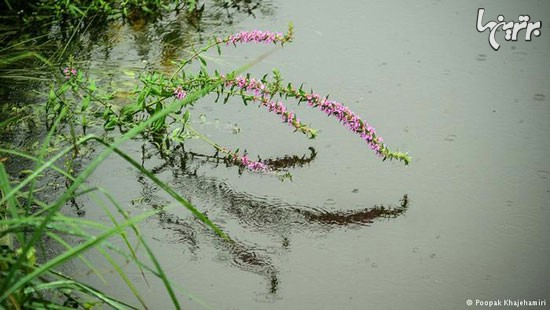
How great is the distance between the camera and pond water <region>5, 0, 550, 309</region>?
7.56 feet

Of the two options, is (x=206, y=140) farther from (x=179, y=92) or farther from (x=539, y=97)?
(x=539, y=97)

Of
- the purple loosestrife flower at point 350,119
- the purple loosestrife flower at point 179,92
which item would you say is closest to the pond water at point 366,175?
the purple loosestrife flower at point 350,119

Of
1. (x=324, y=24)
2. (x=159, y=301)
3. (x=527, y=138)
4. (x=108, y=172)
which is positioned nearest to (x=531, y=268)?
(x=527, y=138)

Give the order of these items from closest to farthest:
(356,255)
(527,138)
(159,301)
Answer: (159,301) → (356,255) → (527,138)

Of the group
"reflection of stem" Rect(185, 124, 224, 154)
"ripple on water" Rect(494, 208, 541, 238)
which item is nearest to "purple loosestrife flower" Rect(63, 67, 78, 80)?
"reflection of stem" Rect(185, 124, 224, 154)

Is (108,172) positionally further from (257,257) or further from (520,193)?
(520,193)

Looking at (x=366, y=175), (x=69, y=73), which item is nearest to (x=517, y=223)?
(x=366, y=175)

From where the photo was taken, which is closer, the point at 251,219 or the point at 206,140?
the point at 251,219

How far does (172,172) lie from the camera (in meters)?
2.76

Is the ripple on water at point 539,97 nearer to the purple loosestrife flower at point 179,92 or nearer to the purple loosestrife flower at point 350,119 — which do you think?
the purple loosestrife flower at point 350,119

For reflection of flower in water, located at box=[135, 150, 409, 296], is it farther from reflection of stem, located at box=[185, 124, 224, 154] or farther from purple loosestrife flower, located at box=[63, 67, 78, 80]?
purple loosestrife flower, located at box=[63, 67, 78, 80]

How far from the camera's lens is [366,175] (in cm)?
273

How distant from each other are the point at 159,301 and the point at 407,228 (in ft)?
2.86

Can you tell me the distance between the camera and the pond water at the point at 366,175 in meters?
2.30
